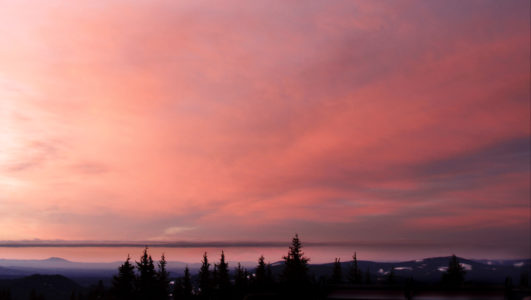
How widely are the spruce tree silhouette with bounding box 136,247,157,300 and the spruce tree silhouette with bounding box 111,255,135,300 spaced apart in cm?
93

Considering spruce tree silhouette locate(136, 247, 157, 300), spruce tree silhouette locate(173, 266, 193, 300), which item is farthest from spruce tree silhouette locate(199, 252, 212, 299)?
spruce tree silhouette locate(136, 247, 157, 300)

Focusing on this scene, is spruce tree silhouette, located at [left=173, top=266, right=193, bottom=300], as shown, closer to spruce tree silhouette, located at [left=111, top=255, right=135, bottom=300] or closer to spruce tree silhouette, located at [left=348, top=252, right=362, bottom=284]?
spruce tree silhouette, located at [left=111, top=255, right=135, bottom=300]

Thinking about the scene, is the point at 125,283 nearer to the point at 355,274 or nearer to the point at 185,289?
the point at 185,289

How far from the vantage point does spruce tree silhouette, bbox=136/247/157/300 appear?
60.8 metres

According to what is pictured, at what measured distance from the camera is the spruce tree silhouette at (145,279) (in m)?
60.8

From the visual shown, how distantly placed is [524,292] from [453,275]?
77.4 meters

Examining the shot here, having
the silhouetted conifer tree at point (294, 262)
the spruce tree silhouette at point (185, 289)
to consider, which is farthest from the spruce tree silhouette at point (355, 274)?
the spruce tree silhouette at point (185, 289)

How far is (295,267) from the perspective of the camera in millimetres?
71812

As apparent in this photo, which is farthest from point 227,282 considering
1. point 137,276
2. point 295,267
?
point 137,276

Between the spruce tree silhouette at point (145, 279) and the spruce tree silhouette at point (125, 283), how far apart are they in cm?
93

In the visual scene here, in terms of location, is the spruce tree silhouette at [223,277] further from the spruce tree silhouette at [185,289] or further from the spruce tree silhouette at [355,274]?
the spruce tree silhouette at [355,274]

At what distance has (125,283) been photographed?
61.0 m

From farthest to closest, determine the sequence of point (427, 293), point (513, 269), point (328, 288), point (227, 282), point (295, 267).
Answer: point (227, 282)
point (295, 267)
point (328, 288)
point (513, 269)
point (427, 293)

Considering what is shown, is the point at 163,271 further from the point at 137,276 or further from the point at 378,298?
→ the point at 378,298
